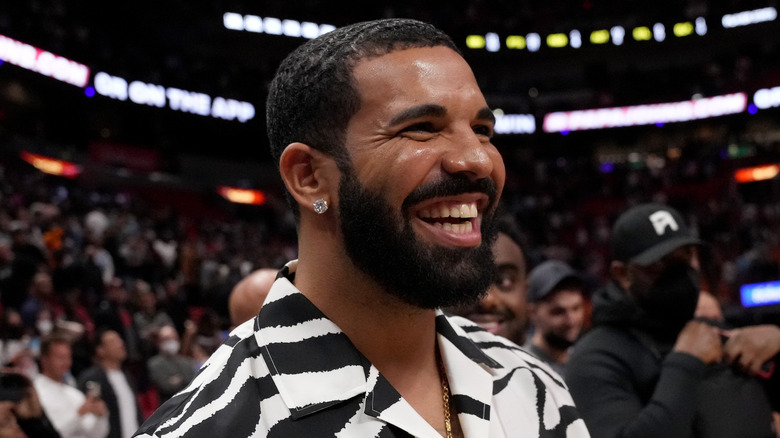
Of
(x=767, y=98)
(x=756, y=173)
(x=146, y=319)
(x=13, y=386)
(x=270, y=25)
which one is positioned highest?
(x=270, y=25)

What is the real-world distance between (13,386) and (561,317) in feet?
8.67

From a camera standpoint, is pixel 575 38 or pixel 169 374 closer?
pixel 169 374

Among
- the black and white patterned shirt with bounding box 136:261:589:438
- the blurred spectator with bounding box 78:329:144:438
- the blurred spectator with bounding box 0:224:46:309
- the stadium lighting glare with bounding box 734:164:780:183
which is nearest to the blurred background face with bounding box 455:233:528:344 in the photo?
the black and white patterned shirt with bounding box 136:261:589:438

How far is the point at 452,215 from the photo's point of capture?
139 cm

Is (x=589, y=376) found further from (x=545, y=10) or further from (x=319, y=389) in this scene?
(x=545, y=10)

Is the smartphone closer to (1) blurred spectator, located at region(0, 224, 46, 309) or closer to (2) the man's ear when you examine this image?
(2) the man's ear

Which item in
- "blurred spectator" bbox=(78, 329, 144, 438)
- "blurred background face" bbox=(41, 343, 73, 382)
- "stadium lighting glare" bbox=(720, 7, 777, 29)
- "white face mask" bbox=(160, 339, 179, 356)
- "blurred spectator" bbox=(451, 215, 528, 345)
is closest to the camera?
"blurred spectator" bbox=(451, 215, 528, 345)

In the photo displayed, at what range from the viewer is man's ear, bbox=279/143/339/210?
1426mm

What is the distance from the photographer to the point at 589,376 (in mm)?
2309

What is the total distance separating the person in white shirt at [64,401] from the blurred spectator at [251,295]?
237cm

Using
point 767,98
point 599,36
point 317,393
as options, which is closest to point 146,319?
point 317,393

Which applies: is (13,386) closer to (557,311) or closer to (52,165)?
(557,311)

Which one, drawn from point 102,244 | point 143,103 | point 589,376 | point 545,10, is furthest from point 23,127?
point 589,376

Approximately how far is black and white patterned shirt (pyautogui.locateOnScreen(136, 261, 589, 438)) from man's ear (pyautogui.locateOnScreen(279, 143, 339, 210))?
16 cm
